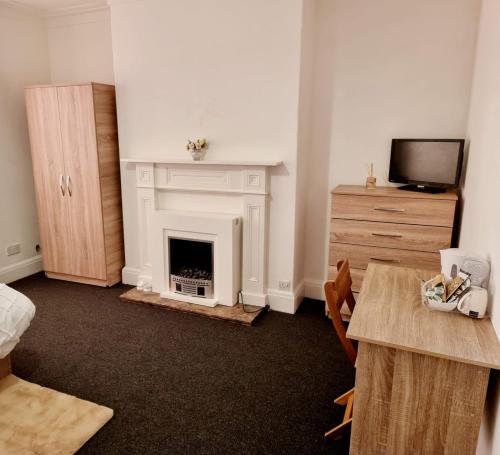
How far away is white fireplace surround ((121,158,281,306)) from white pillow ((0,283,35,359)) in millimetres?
1384

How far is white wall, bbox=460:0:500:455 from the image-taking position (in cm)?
156

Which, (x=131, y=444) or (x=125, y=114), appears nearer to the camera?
(x=131, y=444)

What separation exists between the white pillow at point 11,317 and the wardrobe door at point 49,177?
1742mm

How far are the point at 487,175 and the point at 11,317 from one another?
2709 mm

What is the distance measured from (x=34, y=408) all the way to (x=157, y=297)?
5.04 ft

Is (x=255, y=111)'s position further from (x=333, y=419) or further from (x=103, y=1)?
(x=333, y=419)

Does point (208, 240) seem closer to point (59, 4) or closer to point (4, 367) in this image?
→ point (4, 367)

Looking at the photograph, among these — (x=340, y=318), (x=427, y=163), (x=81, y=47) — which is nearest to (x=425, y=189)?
(x=427, y=163)

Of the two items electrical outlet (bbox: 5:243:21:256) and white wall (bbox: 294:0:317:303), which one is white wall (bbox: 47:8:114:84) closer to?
electrical outlet (bbox: 5:243:21:256)

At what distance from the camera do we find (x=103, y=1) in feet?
12.8

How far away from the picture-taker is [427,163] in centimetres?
306

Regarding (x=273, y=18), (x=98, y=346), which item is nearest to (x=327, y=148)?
(x=273, y=18)

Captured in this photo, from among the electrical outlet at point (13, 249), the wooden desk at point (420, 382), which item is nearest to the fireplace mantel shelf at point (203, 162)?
the electrical outlet at point (13, 249)

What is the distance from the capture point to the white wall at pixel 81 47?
411 centimetres
